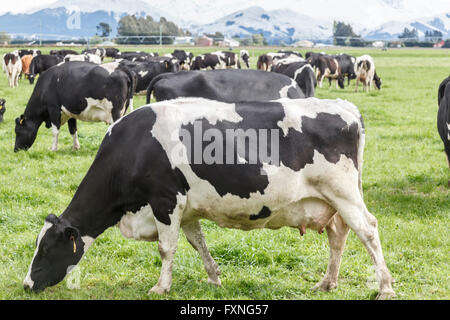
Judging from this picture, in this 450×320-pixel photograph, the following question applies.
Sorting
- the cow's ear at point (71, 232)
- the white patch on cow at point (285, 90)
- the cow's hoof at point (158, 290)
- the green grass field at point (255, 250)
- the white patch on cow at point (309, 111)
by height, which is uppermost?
the white patch on cow at point (309, 111)

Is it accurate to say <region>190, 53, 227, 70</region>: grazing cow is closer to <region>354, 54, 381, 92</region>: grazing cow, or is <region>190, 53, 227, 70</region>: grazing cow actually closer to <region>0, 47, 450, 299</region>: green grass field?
<region>354, 54, 381, 92</region>: grazing cow

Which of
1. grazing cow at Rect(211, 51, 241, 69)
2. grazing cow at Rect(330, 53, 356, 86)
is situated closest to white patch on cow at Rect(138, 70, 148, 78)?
grazing cow at Rect(330, 53, 356, 86)

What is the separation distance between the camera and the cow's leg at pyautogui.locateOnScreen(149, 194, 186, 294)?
500cm

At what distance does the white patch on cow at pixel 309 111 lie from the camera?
5.09 m

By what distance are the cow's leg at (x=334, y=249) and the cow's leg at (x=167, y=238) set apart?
1400 millimetres

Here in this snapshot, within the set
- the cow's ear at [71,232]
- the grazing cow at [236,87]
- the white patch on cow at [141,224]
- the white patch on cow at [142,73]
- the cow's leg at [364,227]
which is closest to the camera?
the cow's leg at [364,227]

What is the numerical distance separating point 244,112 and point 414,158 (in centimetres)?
737

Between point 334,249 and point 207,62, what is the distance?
28.8 m

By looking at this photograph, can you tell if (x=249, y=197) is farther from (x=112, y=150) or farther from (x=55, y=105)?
(x=55, y=105)

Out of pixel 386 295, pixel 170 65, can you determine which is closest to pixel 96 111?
pixel 386 295

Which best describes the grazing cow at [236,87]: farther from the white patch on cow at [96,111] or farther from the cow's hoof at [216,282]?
the cow's hoof at [216,282]

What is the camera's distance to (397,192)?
922cm

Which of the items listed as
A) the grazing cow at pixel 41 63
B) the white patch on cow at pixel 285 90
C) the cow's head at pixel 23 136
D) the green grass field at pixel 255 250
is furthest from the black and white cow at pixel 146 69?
the grazing cow at pixel 41 63
